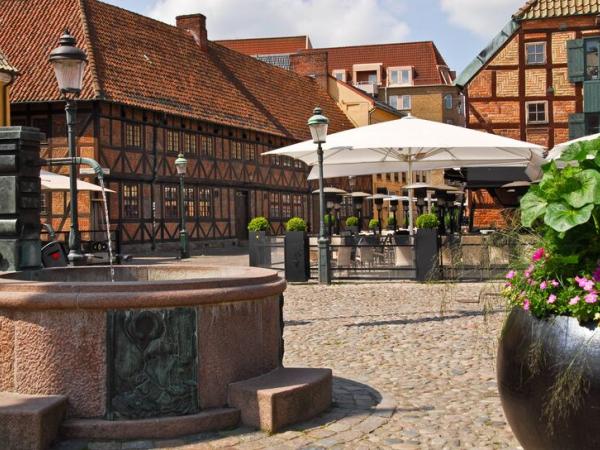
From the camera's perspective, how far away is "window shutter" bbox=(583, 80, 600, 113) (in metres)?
26.5

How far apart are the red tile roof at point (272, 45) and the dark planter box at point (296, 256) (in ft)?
201

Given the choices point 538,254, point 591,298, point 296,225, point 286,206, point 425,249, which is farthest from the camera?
point 286,206

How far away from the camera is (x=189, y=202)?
33219mm

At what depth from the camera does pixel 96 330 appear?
485 cm

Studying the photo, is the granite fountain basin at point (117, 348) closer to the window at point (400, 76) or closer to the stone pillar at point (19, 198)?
the stone pillar at point (19, 198)

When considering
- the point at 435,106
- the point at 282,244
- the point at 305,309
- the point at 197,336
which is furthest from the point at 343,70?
the point at 197,336

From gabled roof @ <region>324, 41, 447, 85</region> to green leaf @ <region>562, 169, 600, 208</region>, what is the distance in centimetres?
7392

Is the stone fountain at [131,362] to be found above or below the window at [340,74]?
below

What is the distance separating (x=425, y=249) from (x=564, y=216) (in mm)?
11442

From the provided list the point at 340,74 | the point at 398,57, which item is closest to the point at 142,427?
the point at 340,74

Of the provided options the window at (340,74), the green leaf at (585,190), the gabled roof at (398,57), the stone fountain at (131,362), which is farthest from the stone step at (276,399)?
the gabled roof at (398,57)

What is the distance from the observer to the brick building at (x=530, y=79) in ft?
94.1

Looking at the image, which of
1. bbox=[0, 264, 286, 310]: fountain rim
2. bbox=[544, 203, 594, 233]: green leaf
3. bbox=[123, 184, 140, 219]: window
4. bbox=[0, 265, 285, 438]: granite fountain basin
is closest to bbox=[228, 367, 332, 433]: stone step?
bbox=[0, 265, 285, 438]: granite fountain basin

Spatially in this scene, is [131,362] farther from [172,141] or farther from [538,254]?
[172,141]
